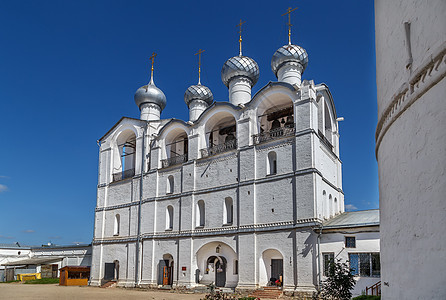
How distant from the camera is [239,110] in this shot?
71.0 ft

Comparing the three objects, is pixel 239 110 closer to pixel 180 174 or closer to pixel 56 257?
pixel 180 174

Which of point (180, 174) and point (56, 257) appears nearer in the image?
point (180, 174)

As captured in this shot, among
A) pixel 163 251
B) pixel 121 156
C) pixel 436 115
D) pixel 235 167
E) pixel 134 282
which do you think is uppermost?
pixel 121 156

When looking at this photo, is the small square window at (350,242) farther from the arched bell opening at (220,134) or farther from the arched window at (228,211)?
the arched bell opening at (220,134)

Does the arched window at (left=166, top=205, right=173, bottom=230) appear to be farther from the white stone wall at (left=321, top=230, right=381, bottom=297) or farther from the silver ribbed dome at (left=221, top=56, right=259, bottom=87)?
the white stone wall at (left=321, top=230, right=381, bottom=297)

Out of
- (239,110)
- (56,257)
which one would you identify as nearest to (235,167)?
(239,110)

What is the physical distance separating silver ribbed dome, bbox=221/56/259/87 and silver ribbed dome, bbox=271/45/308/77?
1670 mm

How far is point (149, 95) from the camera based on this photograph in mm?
28172

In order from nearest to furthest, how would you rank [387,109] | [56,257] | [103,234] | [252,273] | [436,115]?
[436,115], [387,109], [252,273], [103,234], [56,257]

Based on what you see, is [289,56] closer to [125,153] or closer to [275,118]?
[275,118]

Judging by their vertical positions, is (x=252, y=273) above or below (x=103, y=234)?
below

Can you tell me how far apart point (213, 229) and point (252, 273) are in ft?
10.5

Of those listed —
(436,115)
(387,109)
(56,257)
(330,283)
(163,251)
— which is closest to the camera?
(436,115)

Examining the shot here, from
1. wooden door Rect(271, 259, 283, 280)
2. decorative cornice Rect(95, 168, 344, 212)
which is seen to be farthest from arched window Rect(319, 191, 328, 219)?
wooden door Rect(271, 259, 283, 280)
